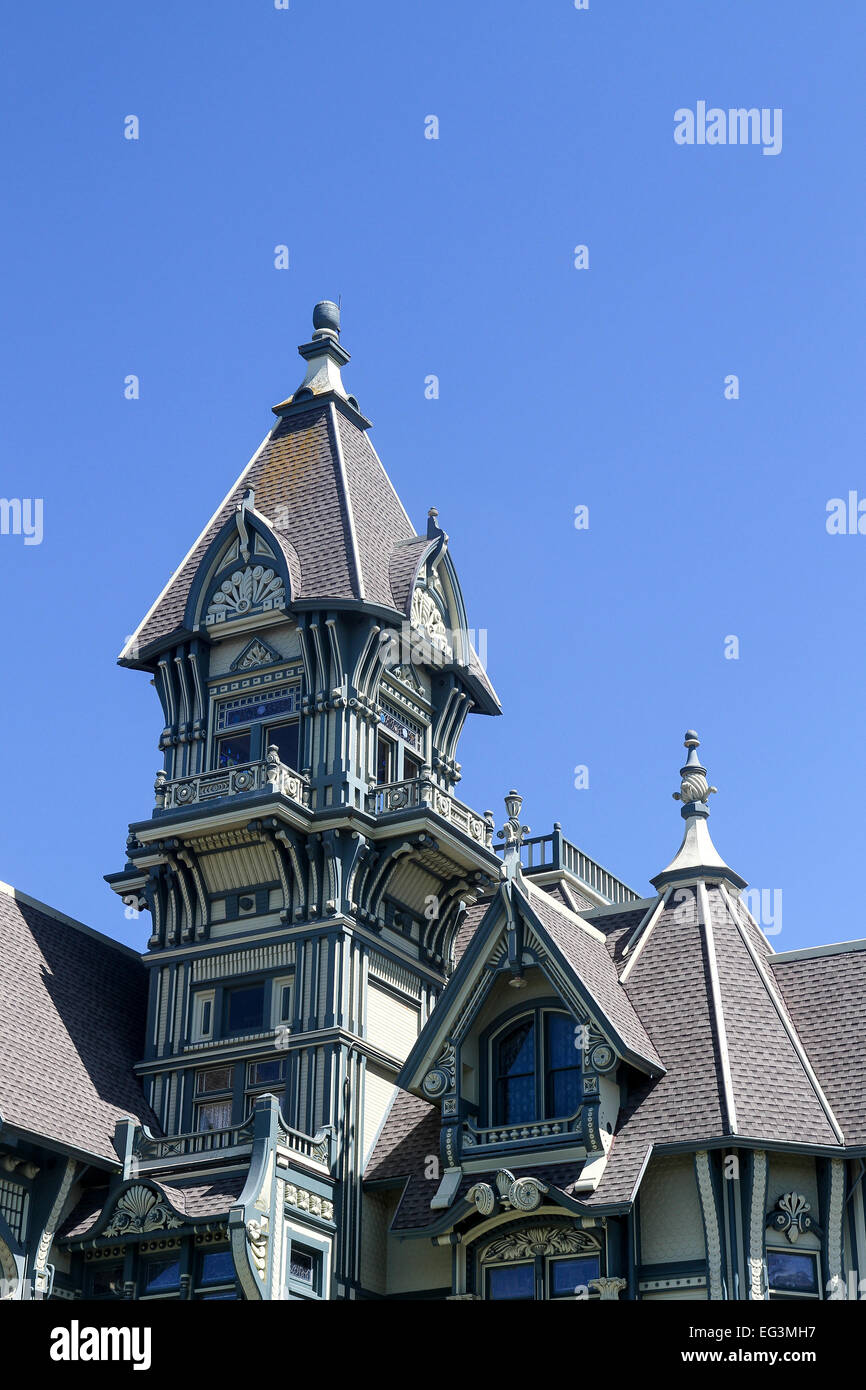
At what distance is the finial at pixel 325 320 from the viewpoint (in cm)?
4422

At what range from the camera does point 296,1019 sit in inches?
1374

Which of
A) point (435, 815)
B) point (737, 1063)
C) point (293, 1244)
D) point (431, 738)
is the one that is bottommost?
Result: point (293, 1244)

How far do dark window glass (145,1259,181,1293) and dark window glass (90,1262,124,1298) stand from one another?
59 cm

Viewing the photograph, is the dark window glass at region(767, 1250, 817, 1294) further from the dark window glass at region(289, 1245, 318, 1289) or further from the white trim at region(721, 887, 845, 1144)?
the dark window glass at region(289, 1245, 318, 1289)

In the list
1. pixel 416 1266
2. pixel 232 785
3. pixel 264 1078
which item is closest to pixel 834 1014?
pixel 416 1266

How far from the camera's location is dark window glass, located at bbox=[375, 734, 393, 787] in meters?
38.4

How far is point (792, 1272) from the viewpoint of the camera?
98.7 ft

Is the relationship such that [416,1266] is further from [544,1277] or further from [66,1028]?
[66,1028]

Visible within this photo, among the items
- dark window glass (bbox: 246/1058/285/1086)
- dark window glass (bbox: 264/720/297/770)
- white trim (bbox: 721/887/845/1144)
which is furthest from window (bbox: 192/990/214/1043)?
white trim (bbox: 721/887/845/1144)
